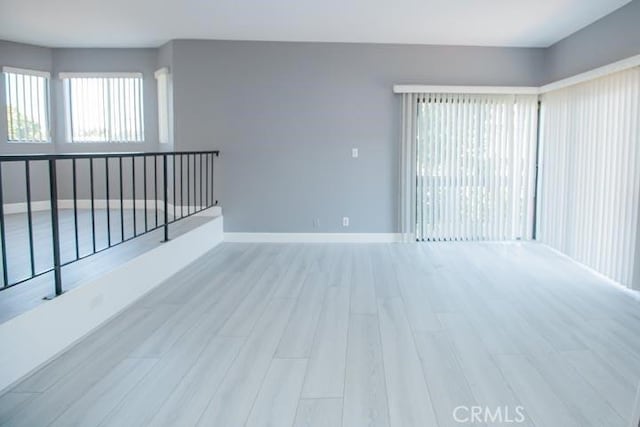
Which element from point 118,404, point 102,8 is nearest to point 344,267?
point 118,404

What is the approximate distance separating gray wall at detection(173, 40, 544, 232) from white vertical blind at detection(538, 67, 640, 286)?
106 cm

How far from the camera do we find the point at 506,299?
398 centimetres

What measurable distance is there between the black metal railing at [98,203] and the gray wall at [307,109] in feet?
1.20

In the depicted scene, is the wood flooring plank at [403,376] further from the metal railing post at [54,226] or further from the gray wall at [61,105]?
the gray wall at [61,105]

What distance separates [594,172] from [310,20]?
3.38 m

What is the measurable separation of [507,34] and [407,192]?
221 cm

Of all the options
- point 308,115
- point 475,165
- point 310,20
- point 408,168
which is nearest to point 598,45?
point 475,165

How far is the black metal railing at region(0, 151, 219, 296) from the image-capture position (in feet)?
13.5

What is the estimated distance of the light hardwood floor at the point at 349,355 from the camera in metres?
2.24

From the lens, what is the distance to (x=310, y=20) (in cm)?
520

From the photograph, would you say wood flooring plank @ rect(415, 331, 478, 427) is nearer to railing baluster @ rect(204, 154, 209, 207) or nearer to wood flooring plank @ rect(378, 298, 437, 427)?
wood flooring plank @ rect(378, 298, 437, 427)

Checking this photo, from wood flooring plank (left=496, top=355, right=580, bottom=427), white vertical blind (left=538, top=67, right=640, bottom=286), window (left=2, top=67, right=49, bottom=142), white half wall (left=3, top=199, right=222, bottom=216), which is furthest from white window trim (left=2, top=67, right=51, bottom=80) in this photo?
wood flooring plank (left=496, top=355, right=580, bottom=427)

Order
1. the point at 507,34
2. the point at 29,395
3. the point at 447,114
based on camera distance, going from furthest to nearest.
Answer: the point at 447,114 < the point at 507,34 < the point at 29,395

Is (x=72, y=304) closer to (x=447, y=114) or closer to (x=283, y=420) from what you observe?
(x=283, y=420)
